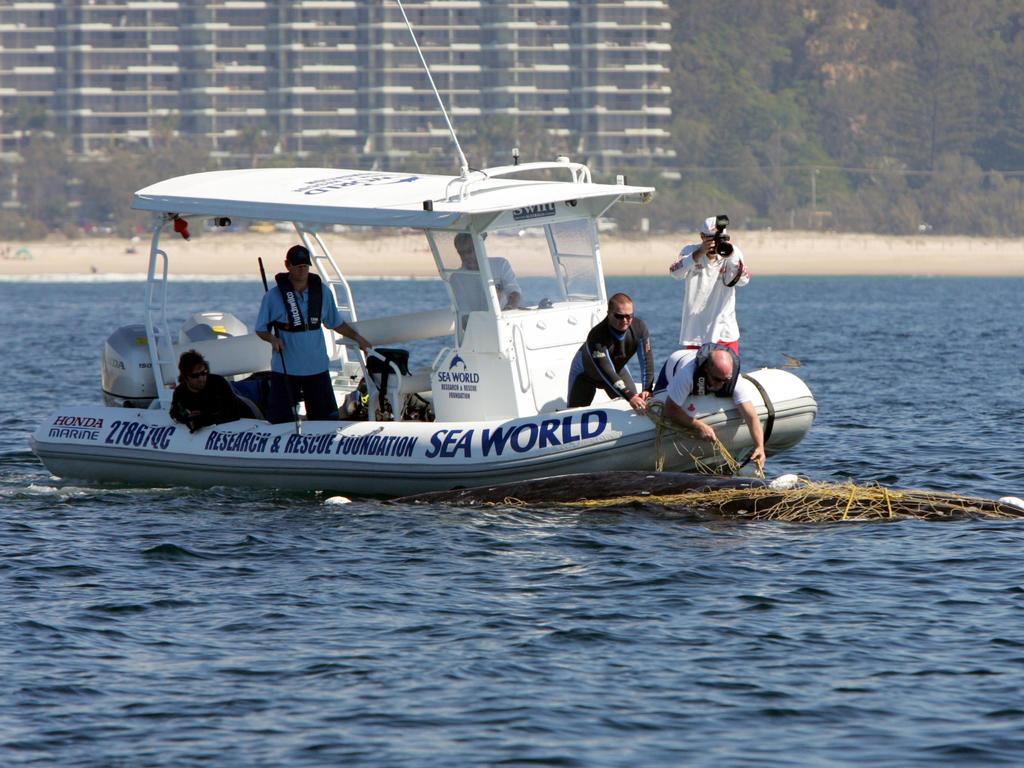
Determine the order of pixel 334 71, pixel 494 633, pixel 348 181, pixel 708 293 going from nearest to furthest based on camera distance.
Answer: pixel 494 633, pixel 708 293, pixel 348 181, pixel 334 71

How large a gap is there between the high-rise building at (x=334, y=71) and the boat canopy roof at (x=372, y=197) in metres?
111

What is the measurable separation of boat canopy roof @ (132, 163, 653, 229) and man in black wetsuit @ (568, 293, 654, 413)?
1.09 metres

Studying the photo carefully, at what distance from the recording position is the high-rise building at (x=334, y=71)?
12450cm

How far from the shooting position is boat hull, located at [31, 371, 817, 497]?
442 inches

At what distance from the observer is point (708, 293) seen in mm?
11391

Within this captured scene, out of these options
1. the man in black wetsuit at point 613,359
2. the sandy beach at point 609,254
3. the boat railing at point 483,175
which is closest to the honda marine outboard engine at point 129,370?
the boat railing at point 483,175

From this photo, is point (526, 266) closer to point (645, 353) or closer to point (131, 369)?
point (645, 353)

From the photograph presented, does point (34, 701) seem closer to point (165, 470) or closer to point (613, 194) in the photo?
point (165, 470)

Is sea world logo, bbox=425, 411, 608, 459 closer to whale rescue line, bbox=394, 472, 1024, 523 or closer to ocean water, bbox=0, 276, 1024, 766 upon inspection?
whale rescue line, bbox=394, 472, 1024, 523

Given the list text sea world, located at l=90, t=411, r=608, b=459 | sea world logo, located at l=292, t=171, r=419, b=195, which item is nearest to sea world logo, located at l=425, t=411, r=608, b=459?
text sea world, located at l=90, t=411, r=608, b=459

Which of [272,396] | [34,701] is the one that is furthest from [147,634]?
[272,396]

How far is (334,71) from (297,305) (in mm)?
118736

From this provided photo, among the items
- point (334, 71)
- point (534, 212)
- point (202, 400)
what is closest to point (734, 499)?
point (534, 212)

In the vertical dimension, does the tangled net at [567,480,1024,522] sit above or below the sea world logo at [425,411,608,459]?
below
